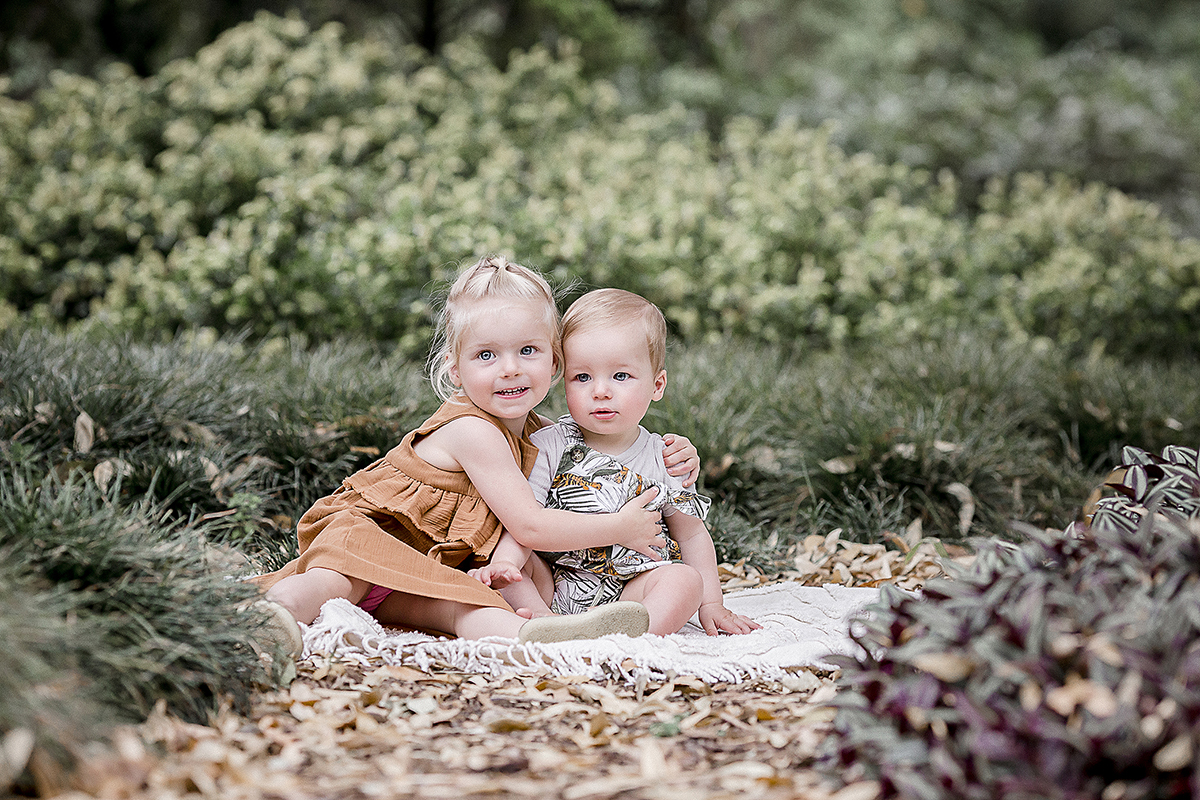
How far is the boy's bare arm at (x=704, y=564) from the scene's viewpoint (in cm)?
285

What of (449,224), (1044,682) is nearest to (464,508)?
(1044,682)

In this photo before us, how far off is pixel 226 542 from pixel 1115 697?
263 centimetres

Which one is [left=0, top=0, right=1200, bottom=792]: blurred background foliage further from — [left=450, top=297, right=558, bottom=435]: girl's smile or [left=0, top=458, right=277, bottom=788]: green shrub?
[left=450, top=297, right=558, bottom=435]: girl's smile

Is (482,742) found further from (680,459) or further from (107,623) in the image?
(680,459)

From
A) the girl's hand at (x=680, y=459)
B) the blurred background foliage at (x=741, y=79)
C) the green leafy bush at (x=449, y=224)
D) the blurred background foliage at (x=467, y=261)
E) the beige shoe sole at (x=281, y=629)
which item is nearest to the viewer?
the beige shoe sole at (x=281, y=629)

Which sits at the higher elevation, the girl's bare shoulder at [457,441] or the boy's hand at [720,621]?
the girl's bare shoulder at [457,441]

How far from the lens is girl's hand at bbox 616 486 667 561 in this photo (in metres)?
2.67

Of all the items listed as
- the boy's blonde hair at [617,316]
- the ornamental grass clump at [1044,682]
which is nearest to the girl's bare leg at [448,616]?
the boy's blonde hair at [617,316]

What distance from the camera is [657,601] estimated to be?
2713mm

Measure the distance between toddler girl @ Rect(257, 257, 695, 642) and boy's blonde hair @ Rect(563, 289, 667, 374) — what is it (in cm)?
6

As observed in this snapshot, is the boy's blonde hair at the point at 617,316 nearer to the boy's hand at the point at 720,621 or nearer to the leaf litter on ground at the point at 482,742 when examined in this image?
the boy's hand at the point at 720,621

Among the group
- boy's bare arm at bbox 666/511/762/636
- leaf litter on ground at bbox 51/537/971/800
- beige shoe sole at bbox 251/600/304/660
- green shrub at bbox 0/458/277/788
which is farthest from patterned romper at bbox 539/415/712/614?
green shrub at bbox 0/458/277/788

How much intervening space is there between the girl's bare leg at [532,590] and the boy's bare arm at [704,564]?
1.26ft

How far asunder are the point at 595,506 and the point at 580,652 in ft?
1.45
